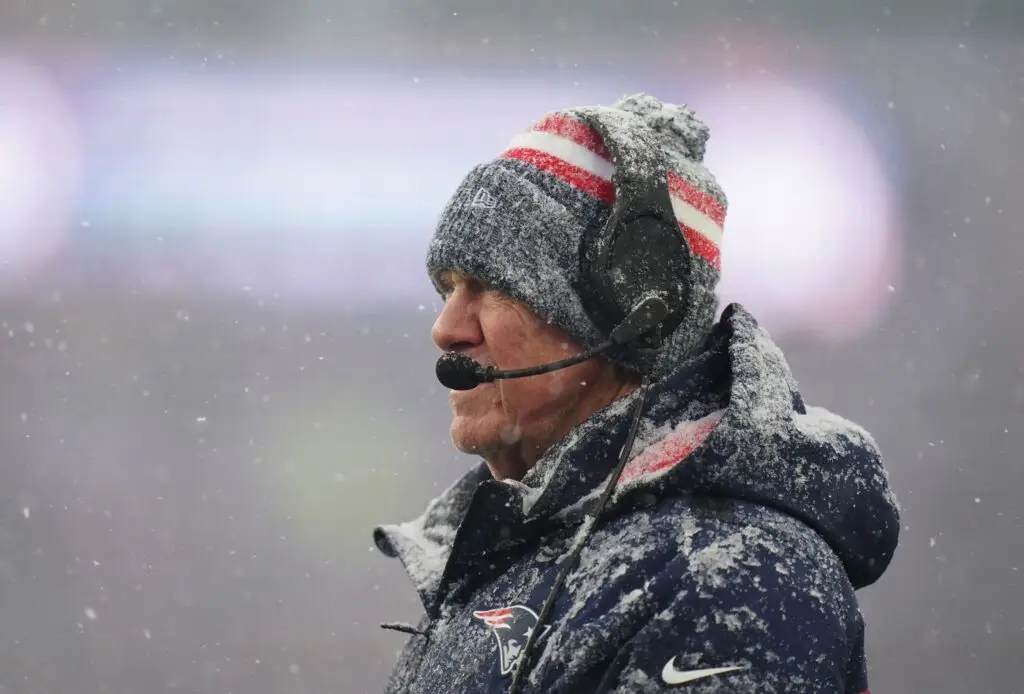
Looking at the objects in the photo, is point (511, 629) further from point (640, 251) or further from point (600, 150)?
point (600, 150)

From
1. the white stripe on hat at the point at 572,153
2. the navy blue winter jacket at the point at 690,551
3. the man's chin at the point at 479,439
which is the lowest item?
the navy blue winter jacket at the point at 690,551

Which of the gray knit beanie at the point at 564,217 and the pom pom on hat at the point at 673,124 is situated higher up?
the pom pom on hat at the point at 673,124

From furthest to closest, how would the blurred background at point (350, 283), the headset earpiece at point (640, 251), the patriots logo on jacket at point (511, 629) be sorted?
1. the blurred background at point (350, 283)
2. the headset earpiece at point (640, 251)
3. the patriots logo on jacket at point (511, 629)

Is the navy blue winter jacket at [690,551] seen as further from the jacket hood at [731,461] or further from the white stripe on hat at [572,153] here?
the white stripe on hat at [572,153]

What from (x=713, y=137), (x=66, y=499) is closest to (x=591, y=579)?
(x=713, y=137)

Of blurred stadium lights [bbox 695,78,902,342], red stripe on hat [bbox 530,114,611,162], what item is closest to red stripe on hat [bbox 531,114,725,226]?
red stripe on hat [bbox 530,114,611,162]

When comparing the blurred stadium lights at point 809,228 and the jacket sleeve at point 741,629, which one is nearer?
the jacket sleeve at point 741,629

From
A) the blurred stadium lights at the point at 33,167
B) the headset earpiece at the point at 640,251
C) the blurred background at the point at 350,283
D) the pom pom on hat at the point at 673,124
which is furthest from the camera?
the blurred stadium lights at the point at 33,167

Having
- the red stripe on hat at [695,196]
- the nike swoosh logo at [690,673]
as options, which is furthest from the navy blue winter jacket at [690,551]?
the red stripe on hat at [695,196]

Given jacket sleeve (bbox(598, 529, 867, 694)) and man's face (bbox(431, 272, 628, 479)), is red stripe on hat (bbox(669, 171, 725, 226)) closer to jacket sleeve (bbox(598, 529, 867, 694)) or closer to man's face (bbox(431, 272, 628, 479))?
man's face (bbox(431, 272, 628, 479))

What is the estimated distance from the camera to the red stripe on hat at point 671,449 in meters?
0.81

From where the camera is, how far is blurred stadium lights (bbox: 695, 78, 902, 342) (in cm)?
264

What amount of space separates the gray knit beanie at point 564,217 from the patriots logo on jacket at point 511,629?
0.85ft

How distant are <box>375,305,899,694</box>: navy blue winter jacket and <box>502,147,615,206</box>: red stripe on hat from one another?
17 cm
